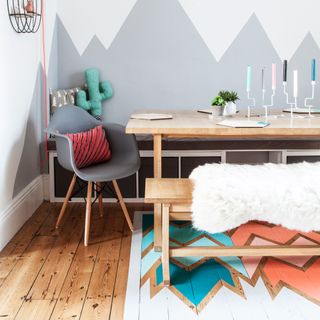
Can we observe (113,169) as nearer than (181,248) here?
No

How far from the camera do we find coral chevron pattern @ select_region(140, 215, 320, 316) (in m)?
2.33

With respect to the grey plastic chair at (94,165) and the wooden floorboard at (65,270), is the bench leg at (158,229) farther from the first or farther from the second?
the grey plastic chair at (94,165)

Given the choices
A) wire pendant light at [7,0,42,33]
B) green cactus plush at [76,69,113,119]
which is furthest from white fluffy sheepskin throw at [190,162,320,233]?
green cactus plush at [76,69,113,119]

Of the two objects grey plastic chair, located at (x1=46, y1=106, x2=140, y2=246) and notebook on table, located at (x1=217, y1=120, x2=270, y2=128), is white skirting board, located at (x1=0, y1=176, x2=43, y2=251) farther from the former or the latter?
notebook on table, located at (x1=217, y1=120, x2=270, y2=128)

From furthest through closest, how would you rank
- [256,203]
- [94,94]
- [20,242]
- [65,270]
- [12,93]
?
[94,94] → [12,93] → [20,242] → [65,270] → [256,203]

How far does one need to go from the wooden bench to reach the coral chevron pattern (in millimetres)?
104

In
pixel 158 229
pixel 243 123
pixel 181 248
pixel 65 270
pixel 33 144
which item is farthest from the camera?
pixel 33 144

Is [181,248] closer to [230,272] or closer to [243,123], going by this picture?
[230,272]

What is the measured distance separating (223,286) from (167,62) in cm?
236

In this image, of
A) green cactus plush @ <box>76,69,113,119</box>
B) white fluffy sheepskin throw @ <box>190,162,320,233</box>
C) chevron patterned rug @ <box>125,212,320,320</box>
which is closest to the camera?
chevron patterned rug @ <box>125,212,320,320</box>

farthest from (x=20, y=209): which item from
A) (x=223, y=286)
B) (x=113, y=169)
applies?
(x=223, y=286)

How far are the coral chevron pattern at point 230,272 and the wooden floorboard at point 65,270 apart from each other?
0.52ft

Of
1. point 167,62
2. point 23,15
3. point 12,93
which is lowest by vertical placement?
point 12,93

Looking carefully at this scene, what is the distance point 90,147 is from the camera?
3.33 m
